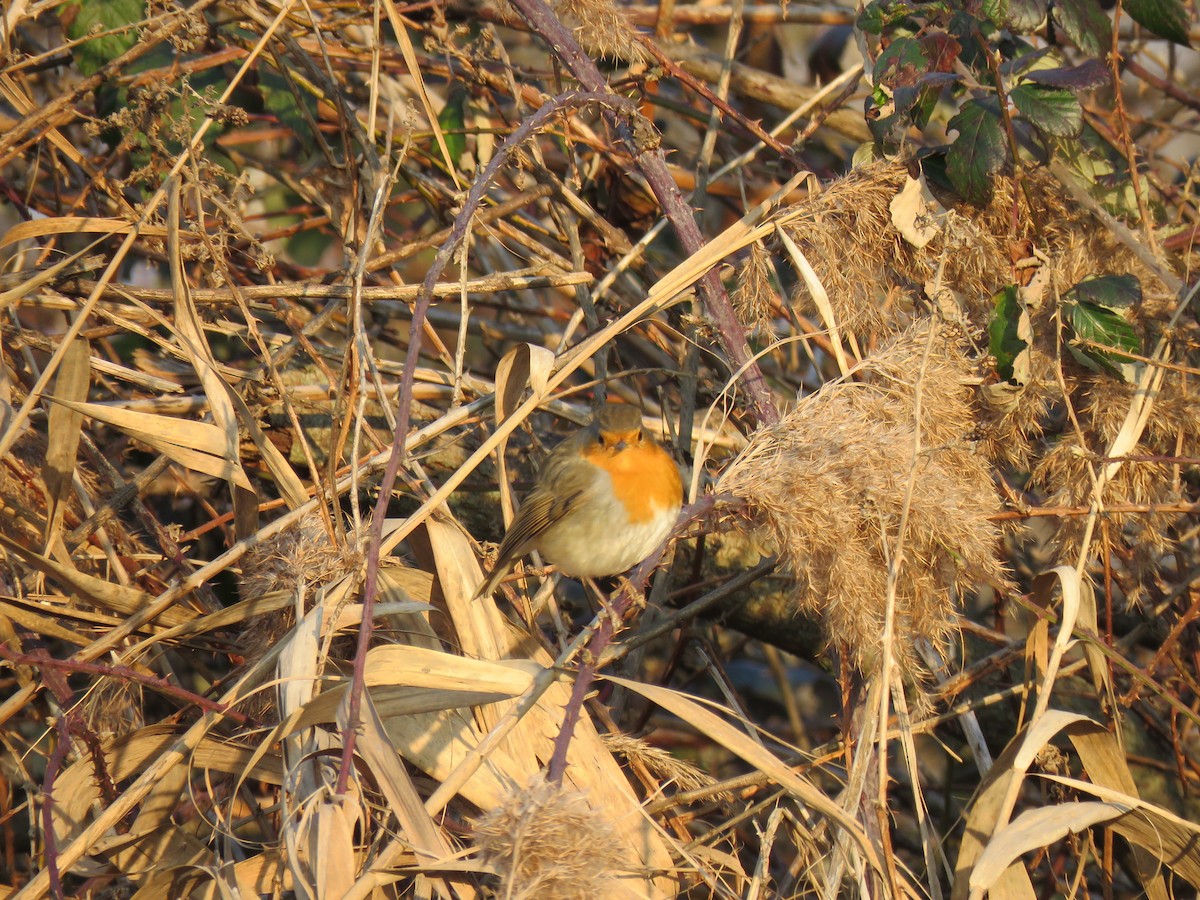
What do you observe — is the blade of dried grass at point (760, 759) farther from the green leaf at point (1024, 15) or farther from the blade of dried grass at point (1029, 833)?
the green leaf at point (1024, 15)

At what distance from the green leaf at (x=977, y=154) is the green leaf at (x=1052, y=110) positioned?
0.06 metres

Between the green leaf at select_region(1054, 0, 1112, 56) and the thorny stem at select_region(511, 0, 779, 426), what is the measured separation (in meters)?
1.00

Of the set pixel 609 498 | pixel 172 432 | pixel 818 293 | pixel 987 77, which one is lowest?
pixel 609 498

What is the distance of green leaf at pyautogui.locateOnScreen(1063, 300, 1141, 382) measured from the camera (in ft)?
8.24

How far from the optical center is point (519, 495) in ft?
11.5

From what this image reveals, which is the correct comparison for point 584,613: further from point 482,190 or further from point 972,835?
point 482,190

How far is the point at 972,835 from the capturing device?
228 centimetres

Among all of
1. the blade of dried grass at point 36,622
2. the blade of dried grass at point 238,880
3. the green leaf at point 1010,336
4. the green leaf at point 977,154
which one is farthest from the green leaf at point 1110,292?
the blade of dried grass at point 36,622

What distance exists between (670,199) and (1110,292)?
1.03 meters

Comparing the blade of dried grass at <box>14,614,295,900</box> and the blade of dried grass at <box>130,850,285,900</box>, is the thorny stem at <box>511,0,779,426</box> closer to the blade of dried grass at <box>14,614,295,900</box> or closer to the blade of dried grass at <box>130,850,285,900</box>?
the blade of dried grass at <box>14,614,295,900</box>

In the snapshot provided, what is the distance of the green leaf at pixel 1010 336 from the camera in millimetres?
2543

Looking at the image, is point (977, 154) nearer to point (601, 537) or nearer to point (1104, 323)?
point (1104, 323)

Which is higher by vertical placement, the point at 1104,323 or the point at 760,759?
the point at 1104,323

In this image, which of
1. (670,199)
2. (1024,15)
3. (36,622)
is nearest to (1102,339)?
(1024,15)
